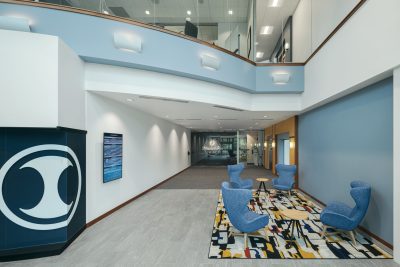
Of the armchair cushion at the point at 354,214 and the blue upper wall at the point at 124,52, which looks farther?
the blue upper wall at the point at 124,52

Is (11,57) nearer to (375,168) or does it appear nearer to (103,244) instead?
(103,244)

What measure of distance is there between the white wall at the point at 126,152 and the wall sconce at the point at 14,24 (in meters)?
1.52

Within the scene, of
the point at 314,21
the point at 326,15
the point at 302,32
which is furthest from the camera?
the point at 302,32

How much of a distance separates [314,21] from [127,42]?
5932 mm

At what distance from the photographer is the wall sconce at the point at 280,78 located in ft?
19.3

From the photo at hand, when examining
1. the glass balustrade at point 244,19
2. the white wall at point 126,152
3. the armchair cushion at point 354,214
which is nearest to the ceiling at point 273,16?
the glass balustrade at point 244,19

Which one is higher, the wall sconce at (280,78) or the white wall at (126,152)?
the wall sconce at (280,78)

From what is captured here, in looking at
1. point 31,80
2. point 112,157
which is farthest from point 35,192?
point 31,80

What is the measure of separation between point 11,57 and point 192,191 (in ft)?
20.2

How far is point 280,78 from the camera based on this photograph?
5898mm

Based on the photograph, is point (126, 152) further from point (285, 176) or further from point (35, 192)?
point (285, 176)

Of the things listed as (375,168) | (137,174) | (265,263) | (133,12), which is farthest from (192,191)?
(133,12)

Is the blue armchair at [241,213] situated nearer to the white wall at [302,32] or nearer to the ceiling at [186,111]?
the ceiling at [186,111]

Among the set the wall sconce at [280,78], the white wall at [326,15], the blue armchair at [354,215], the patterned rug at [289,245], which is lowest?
the patterned rug at [289,245]
